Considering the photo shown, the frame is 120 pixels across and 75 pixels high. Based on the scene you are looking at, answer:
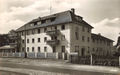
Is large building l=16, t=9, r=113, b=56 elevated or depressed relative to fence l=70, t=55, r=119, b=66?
elevated

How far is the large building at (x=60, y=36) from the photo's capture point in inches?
680

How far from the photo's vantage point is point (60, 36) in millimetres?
17953

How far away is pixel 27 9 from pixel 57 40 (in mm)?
12328

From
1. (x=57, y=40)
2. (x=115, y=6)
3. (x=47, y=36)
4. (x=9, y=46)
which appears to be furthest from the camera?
(x=9, y=46)

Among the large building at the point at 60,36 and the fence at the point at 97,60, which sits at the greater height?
the large building at the point at 60,36

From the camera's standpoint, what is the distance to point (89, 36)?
66.9 ft

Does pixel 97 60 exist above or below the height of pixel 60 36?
below

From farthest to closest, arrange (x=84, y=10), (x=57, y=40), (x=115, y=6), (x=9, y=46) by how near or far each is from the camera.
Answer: (x=9, y=46) < (x=57, y=40) < (x=84, y=10) < (x=115, y=6)

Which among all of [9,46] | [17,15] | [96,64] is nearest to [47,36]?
[9,46]

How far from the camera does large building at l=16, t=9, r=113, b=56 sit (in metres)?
17.3

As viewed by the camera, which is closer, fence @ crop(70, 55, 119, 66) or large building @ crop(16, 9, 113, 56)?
fence @ crop(70, 55, 119, 66)

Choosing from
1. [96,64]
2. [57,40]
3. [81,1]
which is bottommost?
[96,64]

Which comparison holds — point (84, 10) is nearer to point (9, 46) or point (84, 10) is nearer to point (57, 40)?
point (57, 40)

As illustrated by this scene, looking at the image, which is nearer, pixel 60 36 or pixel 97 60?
pixel 97 60
